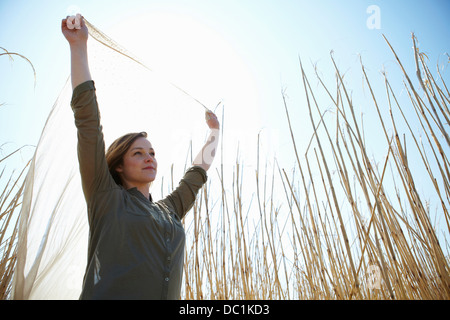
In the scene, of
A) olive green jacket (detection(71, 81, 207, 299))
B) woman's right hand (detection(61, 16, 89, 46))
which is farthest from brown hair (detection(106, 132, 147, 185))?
woman's right hand (detection(61, 16, 89, 46))

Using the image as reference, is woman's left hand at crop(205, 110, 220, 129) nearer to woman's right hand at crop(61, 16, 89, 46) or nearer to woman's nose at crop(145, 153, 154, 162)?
woman's nose at crop(145, 153, 154, 162)

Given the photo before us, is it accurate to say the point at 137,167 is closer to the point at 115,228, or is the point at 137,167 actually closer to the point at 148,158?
the point at 148,158

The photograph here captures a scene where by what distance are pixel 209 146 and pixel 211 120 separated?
0.10 metres

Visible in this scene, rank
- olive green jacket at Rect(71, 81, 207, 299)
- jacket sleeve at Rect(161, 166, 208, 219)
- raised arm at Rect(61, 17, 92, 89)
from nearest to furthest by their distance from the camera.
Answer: olive green jacket at Rect(71, 81, 207, 299), raised arm at Rect(61, 17, 92, 89), jacket sleeve at Rect(161, 166, 208, 219)

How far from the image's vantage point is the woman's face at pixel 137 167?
34.0 inches

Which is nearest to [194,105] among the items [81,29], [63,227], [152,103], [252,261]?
[152,103]

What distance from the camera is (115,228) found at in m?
0.66

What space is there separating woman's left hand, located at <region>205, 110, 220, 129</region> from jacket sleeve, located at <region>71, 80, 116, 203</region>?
0.55 metres

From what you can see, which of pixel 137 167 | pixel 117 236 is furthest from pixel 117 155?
pixel 117 236

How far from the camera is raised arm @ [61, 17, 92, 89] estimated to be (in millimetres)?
738

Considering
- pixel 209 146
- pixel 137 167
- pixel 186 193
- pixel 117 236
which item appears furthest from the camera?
pixel 209 146
